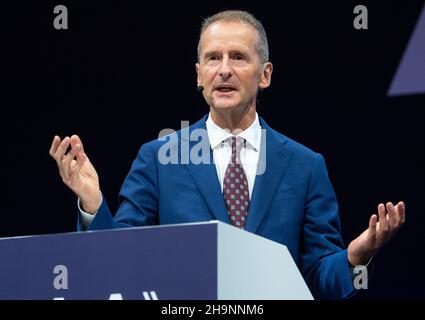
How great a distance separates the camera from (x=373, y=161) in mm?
3281

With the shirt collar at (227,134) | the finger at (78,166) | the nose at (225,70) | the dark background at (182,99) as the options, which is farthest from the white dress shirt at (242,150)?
the dark background at (182,99)

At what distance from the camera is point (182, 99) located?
3.39 metres

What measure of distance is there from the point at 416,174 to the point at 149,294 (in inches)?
72.4

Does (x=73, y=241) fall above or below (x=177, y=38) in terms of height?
below

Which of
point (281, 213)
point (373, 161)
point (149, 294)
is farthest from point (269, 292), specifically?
point (373, 161)

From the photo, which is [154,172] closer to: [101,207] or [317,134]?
[101,207]

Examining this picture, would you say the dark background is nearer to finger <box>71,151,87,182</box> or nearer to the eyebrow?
the eyebrow

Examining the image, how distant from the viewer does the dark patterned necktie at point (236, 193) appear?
2343mm

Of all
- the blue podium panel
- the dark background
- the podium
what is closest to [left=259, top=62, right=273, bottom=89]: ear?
the dark background

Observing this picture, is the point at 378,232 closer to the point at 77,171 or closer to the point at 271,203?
the point at 271,203

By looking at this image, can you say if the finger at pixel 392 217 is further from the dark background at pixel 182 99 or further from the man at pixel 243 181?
the dark background at pixel 182 99

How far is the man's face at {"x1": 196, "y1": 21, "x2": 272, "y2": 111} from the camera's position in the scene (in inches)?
98.3

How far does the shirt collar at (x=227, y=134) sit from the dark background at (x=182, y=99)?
0.78m

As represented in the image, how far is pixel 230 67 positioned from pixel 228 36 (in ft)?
0.29
